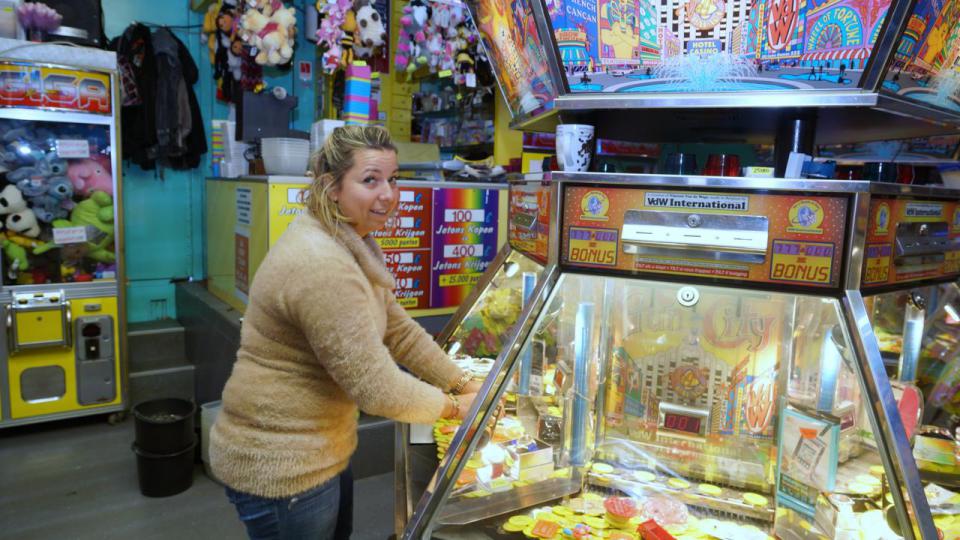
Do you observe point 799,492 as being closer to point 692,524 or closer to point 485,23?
point 692,524

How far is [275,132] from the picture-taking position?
412cm

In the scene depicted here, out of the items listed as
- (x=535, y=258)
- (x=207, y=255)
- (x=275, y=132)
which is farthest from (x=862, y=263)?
(x=207, y=255)

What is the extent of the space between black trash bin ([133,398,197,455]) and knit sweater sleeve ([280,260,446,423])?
2.21 metres

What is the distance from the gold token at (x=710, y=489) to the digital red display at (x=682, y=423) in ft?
0.45

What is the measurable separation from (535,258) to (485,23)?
727 millimetres

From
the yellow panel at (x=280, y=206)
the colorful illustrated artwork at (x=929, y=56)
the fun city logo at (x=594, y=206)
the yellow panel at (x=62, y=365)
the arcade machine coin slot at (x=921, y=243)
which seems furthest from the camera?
the yellow panel at (x=62, y=365)

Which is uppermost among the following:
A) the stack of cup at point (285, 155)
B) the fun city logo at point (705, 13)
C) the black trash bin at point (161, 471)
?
the fun city logo at point (705, 13)

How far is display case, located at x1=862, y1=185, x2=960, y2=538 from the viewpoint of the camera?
4.01 feet

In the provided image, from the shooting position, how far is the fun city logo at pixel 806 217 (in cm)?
118

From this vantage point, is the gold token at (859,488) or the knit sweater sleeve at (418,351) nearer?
the gold token at (859,488)

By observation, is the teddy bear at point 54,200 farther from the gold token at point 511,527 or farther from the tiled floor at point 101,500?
the gold token at point 511,527

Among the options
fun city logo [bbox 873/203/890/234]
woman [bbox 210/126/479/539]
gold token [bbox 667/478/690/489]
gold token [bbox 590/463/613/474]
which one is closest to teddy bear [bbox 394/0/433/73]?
woman [bbox 210/126/479/539]

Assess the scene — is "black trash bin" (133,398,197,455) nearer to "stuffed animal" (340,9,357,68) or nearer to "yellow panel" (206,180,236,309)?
"yellow panel" (206,180,236,309)

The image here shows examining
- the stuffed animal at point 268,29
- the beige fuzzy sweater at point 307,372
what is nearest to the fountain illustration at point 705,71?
the beige fuzzy sweater at point 307,372
